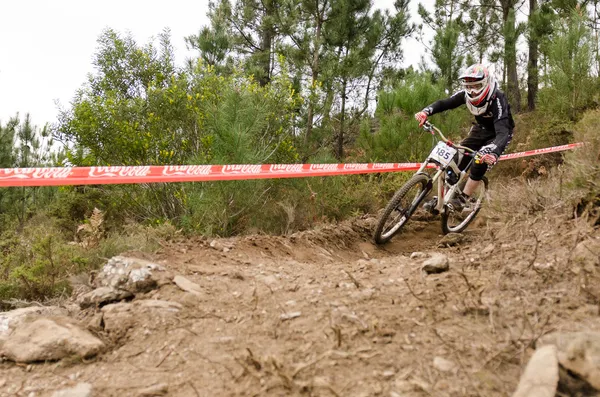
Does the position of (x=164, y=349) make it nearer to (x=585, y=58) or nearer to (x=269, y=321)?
(x=269, y=321)

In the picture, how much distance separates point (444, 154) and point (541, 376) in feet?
12.6

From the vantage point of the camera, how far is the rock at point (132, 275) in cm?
301

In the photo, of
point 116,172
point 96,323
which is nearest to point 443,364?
point 96,323

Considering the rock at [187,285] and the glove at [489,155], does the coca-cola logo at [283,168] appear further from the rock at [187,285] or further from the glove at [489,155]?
the rock at [187,285]

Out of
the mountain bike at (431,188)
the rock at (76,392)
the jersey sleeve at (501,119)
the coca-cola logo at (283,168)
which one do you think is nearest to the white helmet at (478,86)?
Result: the jersey sleeve at (501,119)

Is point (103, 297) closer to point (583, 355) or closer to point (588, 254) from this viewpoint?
point (583, 355)

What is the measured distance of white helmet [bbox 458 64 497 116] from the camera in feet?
17.2

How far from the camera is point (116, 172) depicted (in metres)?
4.57

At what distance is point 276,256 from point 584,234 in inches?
108

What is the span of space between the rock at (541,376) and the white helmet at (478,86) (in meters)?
4.17

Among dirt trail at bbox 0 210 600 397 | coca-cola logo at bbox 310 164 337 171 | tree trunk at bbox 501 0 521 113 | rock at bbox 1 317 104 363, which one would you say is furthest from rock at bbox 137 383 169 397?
tree trunk at bbox 501 0 521 113

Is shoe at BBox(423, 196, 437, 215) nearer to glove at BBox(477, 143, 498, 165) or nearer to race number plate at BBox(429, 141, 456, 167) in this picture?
race number plate at BBox(429, 141, 456, 167)

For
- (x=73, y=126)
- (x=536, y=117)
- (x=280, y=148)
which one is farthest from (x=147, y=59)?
(x=536, y=117)

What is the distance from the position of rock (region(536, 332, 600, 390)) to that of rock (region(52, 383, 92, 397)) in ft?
6.39
